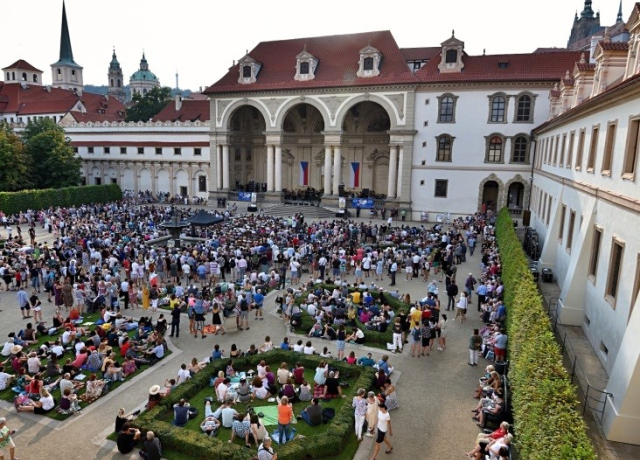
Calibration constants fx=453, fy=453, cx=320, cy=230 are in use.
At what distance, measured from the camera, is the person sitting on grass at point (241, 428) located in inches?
445

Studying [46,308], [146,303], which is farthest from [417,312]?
[46,308]

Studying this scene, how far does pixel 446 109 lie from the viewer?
44156 mm

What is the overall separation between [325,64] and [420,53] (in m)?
12.2

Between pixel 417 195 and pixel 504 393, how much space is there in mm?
35242

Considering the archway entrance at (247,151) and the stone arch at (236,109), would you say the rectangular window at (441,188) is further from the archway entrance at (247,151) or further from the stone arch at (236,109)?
the archway entrance at (247,151)

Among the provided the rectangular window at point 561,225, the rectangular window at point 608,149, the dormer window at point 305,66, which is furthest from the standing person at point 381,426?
the dormer window at point 305,66

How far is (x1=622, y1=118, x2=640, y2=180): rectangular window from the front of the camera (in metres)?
13.4

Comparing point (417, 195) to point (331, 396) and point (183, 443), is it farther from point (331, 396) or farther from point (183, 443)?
point (183, 443)

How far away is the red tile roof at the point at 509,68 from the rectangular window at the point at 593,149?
2530 cm

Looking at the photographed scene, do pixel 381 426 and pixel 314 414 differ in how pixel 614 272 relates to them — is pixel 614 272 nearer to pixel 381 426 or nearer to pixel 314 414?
pixel 381 426

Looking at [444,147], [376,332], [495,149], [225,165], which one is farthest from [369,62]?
[376,332]

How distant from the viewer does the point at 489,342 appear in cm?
1628

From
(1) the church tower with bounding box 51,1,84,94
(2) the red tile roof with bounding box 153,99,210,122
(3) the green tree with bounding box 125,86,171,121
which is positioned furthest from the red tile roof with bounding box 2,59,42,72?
(2) the red tile roof with bounding box 153,99,210,122

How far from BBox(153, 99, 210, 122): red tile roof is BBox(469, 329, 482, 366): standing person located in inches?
2159
